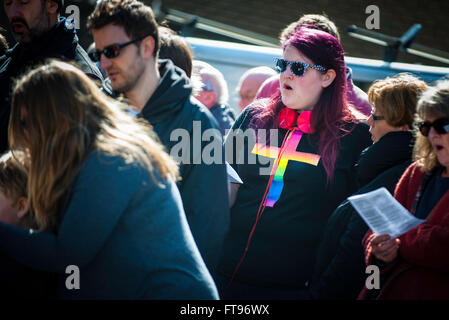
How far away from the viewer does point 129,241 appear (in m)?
1.73

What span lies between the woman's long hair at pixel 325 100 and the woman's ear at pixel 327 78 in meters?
0.02

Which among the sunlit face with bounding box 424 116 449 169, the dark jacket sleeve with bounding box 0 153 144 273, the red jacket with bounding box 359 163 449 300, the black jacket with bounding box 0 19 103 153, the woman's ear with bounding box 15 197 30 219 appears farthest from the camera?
the black jacket with bounding box 0 19 103 153

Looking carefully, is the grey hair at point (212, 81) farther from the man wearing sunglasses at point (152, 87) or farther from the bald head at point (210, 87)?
the man wearing sunglasses at point (152, 87)

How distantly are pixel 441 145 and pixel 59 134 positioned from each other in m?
1.60

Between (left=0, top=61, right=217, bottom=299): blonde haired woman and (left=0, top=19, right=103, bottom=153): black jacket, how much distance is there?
142 cm

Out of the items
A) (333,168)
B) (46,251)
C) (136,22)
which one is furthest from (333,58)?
(46,251)

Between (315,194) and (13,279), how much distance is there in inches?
57.8

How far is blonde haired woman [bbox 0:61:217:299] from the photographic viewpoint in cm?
167

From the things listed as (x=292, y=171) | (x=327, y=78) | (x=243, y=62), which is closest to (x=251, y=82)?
(x=243, y=62)

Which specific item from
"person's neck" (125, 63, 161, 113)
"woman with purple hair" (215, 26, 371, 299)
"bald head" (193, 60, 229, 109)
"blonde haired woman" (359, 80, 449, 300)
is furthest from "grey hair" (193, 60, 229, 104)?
"blonde haired woman" (359, 80, 449, 300)

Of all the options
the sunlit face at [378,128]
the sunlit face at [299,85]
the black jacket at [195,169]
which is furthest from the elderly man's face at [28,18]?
the sunlit face at [378,128]

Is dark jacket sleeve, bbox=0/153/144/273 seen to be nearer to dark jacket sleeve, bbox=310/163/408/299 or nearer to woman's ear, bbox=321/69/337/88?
dark jacket sleeve, bbox=310/163/408/299
